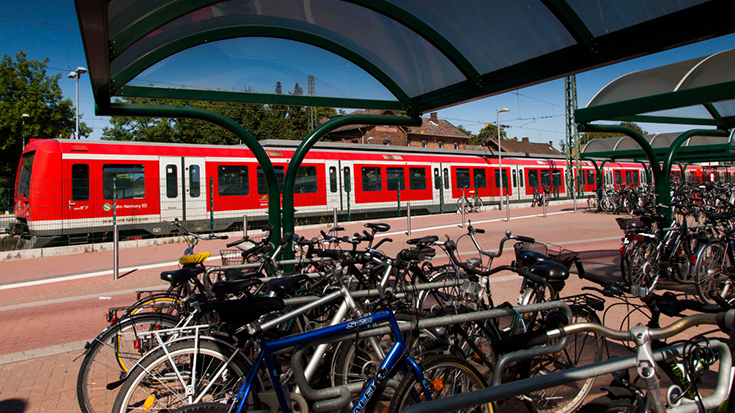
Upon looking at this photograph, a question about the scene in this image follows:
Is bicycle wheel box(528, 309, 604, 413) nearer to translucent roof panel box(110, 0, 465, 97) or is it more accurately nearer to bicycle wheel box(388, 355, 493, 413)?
bicycle wheel box(388, 355, 493, 413)

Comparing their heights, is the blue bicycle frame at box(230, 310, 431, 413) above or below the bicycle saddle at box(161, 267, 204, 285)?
below

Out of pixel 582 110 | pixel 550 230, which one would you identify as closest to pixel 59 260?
pixel 582 110

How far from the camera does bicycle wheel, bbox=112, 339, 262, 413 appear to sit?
2.29m

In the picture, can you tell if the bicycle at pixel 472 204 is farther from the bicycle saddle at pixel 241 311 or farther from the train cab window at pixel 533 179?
the bicycle saddle at pixel 241 311

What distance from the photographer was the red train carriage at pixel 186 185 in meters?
11.8

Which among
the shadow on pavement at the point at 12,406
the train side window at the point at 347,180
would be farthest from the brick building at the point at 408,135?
the shadow on pavement at the point at 12,406

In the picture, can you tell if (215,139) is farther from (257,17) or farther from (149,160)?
(257,17)

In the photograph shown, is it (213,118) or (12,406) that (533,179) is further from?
(12,406)

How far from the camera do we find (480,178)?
923 inches

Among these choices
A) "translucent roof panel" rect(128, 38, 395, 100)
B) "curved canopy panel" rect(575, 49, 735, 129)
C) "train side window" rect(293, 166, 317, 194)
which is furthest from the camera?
"train side window" rect(293, 166, 317, 194)

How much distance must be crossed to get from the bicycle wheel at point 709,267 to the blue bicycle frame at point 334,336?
17.0 ft

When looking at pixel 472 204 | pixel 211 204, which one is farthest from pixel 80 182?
pixel 472 204

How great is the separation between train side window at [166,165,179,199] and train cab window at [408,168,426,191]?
10.0m

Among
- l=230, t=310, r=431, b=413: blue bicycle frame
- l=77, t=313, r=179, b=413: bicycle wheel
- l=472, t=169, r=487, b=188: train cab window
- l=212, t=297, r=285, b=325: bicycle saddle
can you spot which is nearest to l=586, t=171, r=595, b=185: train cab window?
l=472, t=169, r=487, b=188: train cab window
